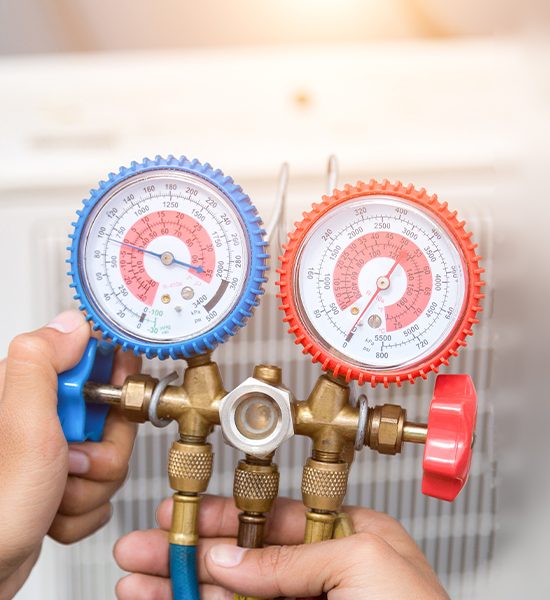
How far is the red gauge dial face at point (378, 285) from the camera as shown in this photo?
48 cm

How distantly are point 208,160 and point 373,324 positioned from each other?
0.28 metres

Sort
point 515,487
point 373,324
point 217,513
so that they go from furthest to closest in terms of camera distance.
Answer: point 515,487
point 217,513
point 373,324

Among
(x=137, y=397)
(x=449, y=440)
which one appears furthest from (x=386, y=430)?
(x=137, y=397)

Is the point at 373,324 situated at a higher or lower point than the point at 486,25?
lower

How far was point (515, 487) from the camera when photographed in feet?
2.44

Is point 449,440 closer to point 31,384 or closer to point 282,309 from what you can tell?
point 282,309

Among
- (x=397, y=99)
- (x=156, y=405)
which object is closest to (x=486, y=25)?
(x=397, y=99)

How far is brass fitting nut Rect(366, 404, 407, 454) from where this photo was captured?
19.8 inches

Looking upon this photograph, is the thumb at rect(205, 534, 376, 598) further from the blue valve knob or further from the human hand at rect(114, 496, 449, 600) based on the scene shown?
the blue valve knob

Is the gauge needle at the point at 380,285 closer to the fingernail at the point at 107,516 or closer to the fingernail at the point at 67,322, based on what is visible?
the fingernail at the point at 67,322

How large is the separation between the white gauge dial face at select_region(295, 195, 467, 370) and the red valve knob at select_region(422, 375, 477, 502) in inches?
1.5

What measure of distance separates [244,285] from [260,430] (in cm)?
10

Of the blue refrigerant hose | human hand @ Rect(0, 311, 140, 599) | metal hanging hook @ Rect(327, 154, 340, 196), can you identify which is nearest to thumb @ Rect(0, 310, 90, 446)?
human hand @ Rect(0, 311, 140, 599)

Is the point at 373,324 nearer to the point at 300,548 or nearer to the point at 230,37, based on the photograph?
the point at 300,548
